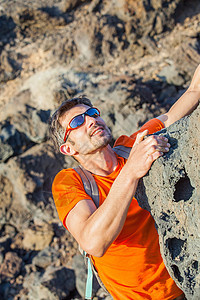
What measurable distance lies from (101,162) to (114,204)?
2.65 ft

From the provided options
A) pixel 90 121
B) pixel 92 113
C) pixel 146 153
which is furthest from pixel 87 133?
pixel 146 153

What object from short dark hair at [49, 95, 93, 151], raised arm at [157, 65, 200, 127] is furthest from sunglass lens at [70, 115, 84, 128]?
raised arm at [157, 65, 200, 127]

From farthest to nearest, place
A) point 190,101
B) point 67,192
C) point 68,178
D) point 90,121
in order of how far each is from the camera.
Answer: point 90,121, point 190,101, point 68,178, point 67,192

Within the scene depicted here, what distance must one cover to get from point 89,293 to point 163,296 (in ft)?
2.50

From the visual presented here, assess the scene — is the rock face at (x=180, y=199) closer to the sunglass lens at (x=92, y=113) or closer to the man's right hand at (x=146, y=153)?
the man's right hand at (x=146, y=153)

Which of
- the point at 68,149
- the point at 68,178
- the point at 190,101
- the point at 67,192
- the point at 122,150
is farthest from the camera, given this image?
the point at 68,149

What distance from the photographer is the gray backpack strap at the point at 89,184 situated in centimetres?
266

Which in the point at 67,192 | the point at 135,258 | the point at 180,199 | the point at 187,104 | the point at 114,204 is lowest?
the point at 135,258

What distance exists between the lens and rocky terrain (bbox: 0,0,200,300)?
6402 mm

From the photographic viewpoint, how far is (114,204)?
7.02 ft

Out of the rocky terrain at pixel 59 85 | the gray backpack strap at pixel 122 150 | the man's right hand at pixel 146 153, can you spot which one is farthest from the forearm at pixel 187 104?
the rocky terrain at pixel 59 85

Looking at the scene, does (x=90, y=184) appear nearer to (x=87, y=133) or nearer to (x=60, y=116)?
(x=87, y=133)

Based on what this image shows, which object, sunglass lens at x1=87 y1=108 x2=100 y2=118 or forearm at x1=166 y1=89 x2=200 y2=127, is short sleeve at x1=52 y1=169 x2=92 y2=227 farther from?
forearm at x1=166 y1=89 x2=200 y2=127

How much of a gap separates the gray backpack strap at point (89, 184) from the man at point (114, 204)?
0.05 metres
